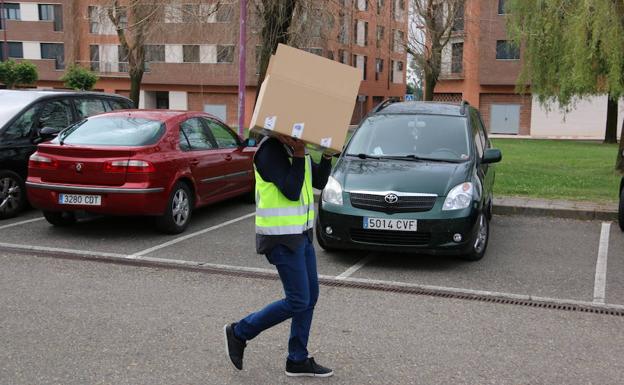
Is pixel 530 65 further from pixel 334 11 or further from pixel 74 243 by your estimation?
pixel 74 243

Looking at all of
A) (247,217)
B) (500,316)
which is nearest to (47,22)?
(247,217)

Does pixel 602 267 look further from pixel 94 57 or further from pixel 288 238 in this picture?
pixel 94 57

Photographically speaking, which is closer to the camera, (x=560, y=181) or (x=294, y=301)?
(x=294, y=301)

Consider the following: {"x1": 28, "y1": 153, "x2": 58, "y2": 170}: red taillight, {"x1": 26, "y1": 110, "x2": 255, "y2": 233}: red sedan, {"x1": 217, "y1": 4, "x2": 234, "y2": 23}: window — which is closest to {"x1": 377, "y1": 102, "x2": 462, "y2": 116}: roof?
{"x1": 26, "y1": 110, "x2": 255, "y2": 233}: red sedan

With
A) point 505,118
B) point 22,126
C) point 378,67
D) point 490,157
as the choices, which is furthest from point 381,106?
point 378,67

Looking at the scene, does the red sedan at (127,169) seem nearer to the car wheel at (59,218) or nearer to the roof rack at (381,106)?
the car wheel at (59,218)

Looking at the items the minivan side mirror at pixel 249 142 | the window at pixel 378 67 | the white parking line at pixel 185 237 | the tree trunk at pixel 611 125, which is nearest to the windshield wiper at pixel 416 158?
the minivan side mirror at pixel 249 142

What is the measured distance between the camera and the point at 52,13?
180 ft

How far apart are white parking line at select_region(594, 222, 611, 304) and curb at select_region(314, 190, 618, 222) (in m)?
0.37

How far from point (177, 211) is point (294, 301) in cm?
456

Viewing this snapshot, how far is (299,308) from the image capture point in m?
3.61

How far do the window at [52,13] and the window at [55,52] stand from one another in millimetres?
1508

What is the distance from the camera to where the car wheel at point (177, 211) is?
300 inches

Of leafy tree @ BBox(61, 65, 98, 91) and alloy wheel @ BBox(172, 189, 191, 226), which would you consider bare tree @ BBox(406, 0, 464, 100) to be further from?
alloy wheel @ BBox(172, 189, 191, 226)
